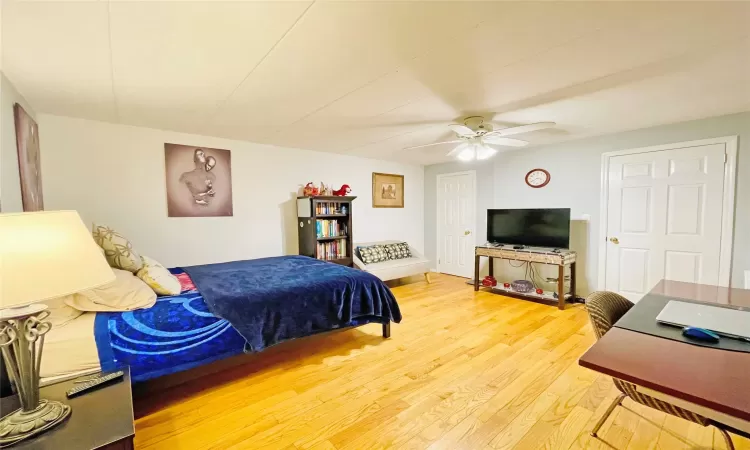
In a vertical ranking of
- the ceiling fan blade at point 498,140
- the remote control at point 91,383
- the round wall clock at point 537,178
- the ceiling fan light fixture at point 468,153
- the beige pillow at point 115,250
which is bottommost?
the remote control at point 91,383

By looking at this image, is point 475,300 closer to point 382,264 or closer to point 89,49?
point 382,264

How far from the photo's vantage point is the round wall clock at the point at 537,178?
4.38 metres

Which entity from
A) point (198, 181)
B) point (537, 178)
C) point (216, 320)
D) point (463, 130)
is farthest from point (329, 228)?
point (537, 178)

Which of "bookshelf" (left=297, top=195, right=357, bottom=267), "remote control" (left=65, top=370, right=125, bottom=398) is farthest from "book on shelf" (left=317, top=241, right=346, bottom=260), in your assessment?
"remote control" (left=65, top=370, right=125, bottom=398)

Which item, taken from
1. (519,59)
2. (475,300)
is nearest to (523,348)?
(475,300)

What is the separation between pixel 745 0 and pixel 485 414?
2.46 m

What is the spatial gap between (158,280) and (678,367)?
2.94 metres

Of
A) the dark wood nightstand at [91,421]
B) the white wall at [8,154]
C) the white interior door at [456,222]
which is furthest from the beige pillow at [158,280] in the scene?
the white interior door at [456,222]

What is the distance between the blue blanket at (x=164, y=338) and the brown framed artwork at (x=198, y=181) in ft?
5.63

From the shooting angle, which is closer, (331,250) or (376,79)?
(376,79)

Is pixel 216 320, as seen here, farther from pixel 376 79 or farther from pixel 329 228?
pixel 329 228

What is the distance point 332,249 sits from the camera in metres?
4.47

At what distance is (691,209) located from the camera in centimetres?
332

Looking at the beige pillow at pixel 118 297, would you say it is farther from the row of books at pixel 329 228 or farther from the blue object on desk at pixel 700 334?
the blue object on desk at pixel 700 334
